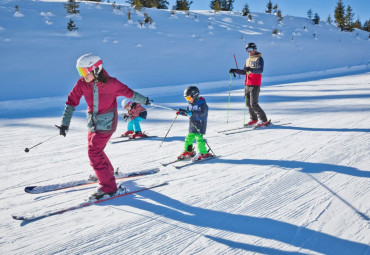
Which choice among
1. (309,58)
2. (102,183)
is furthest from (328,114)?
(309,58)

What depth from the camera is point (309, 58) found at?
21.2 m

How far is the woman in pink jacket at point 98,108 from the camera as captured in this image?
121 inches

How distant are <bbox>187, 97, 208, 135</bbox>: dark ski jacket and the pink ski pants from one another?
1.57 metres

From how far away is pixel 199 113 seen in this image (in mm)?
4297

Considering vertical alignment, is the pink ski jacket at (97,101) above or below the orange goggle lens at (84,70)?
below

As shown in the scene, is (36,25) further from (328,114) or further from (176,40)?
(328,114)

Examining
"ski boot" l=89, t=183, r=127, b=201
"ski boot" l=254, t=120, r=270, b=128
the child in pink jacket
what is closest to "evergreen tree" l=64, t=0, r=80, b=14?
the child in pink jacket

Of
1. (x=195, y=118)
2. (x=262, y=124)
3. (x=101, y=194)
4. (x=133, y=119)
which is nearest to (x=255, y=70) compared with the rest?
(x=262, y=124)

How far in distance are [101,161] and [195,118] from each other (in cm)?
179

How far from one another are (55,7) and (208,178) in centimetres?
2019

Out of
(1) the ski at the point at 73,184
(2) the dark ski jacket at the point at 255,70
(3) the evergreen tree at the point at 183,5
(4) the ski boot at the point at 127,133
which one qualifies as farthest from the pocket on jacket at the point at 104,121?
(3) the evergreen tree at the point at 183,5

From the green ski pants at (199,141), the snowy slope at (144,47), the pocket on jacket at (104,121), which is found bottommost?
the green ski pants at (199,141)

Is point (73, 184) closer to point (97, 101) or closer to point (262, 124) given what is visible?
point (97, 101)

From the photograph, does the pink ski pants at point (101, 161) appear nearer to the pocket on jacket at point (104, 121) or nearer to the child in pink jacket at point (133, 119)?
the pocket on jacket at point (104, 121)
